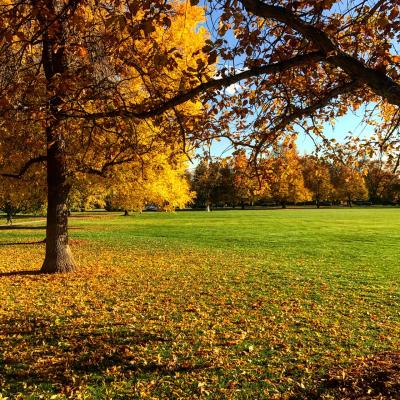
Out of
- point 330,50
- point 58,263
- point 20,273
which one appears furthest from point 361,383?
point 20,273

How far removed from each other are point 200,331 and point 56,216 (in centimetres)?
625

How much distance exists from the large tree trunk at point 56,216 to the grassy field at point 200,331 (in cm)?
60

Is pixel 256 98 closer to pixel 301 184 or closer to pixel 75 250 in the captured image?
pixel 75 250

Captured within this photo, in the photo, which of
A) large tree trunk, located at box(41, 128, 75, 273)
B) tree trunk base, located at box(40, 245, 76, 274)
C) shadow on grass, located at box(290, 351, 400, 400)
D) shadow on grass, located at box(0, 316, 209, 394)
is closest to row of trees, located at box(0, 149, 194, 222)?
large tree trunk, located at box(41, 128, 75, 273)

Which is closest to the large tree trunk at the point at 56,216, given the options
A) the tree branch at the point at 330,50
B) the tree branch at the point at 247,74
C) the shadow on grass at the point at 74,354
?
the shadow on grass at the point at 74,354

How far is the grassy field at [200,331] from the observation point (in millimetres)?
4477

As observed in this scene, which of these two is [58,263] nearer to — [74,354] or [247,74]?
[74,354]

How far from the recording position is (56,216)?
11.0 meters

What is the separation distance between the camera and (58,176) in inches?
430

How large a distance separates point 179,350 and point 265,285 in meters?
4.86

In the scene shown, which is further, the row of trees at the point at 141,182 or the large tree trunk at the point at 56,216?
the row of trees at the point at 141,182

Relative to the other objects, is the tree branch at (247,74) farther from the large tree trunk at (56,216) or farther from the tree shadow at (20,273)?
the tree shadow at (20,273)

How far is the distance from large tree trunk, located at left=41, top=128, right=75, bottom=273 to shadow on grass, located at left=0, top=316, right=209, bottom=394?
14.3 ft

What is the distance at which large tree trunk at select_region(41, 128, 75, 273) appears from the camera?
10867 mm
